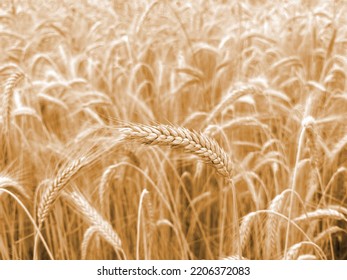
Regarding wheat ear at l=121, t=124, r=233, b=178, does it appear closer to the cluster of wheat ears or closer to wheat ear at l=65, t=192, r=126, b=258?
the cluster of wheat ears

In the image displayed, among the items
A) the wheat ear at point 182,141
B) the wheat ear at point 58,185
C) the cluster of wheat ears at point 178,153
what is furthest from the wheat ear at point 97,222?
the wheat ear at point 182,141

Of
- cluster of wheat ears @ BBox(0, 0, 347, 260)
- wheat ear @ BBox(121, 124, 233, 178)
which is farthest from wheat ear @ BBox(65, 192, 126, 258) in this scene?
wheat ear @ BBox(121, 124, 233, 178)

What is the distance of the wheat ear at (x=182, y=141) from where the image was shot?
0.98m

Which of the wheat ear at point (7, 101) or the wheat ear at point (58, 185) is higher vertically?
the wheat ear at point (7, 101)

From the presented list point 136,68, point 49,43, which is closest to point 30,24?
point 49,43

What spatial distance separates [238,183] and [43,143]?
0.94m

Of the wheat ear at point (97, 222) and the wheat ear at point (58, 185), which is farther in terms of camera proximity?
the wheat ear at point (97, 222)

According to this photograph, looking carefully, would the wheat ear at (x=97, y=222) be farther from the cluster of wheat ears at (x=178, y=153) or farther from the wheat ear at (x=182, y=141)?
the wheat ear at (x=182, y=141)

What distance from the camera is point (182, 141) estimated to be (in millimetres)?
987

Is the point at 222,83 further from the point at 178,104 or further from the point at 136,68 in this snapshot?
the point at 136,68

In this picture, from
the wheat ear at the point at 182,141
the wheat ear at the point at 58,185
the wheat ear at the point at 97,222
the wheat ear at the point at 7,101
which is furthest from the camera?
the wheat ear at the point at 7,101

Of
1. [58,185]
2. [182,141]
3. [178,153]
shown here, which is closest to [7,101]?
[58,185]

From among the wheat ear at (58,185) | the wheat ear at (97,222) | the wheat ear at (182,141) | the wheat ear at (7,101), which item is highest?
the wheat ear at (7,101)

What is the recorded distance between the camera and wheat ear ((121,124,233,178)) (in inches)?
38.5
